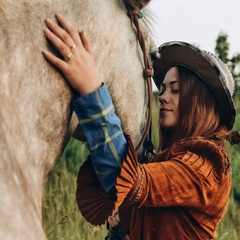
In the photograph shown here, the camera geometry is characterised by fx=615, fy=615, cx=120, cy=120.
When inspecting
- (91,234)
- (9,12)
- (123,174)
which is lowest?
(91,234)

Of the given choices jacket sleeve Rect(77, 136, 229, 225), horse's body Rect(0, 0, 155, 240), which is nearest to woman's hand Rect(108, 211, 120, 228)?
jacket sleeve Rect(77, 136, 229, 225)

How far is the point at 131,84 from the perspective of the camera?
2236 millimetres

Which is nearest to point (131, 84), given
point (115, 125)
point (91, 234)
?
point (115, 125)

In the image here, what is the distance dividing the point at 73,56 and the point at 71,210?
113 inches

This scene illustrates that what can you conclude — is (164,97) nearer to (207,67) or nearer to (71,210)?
(207,67)

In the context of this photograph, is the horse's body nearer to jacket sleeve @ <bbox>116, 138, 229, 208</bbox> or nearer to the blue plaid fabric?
the blue plaid fabric

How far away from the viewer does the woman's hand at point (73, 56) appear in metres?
1.82

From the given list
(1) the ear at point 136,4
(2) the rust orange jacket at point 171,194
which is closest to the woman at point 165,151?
(2) the rust orange jacket at point 171,194

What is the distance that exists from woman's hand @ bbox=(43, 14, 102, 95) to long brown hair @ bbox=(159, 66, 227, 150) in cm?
80

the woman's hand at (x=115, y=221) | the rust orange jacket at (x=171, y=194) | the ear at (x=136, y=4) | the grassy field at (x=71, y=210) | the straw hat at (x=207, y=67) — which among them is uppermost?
the ear at (x=136, y=4)

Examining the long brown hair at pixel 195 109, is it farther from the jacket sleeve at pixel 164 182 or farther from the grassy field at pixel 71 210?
the grassy field at pixel 71 210

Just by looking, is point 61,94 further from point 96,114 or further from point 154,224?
point 154,224

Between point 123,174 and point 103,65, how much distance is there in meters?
0.38

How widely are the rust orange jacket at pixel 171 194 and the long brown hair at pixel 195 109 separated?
19 centimetres
